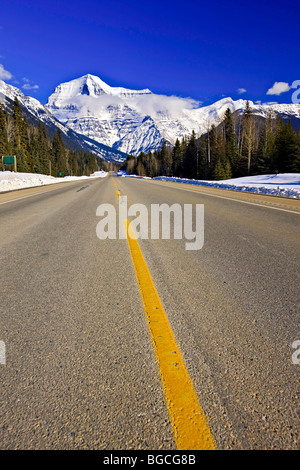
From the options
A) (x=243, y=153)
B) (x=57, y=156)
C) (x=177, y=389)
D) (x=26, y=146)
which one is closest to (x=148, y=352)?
(x=177, y=389)

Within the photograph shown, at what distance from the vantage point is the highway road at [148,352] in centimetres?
123

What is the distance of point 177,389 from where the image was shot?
1440 mm

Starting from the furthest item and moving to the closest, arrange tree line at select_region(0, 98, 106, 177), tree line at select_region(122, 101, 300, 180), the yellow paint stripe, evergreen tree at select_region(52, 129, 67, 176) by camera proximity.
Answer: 1. evergreen tree at select_region(52, 129, 67, 176)
2. tree line at select_region(0, 98, 106, 177)
3. tree line at select_region(122, 101, 300, 180)
4. the yellow paint stripe

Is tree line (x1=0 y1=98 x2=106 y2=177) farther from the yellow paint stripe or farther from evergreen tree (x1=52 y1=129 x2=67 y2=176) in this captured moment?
the yellow paint stripe

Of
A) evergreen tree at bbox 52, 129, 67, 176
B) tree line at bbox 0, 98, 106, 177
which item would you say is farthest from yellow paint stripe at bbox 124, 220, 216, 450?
evergreen tree at bbox 52, 129, 67, 176

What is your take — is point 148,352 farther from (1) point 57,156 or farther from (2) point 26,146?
(1) point 57,156

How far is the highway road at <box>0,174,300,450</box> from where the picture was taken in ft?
4.03

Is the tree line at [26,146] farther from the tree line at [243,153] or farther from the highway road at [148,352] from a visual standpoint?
the highway road at [148,352]

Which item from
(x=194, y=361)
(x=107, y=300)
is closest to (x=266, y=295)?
(x=194, y=361)

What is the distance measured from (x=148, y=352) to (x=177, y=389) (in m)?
0.36

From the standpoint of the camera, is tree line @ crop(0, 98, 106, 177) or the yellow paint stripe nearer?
the yellow paint stripe
